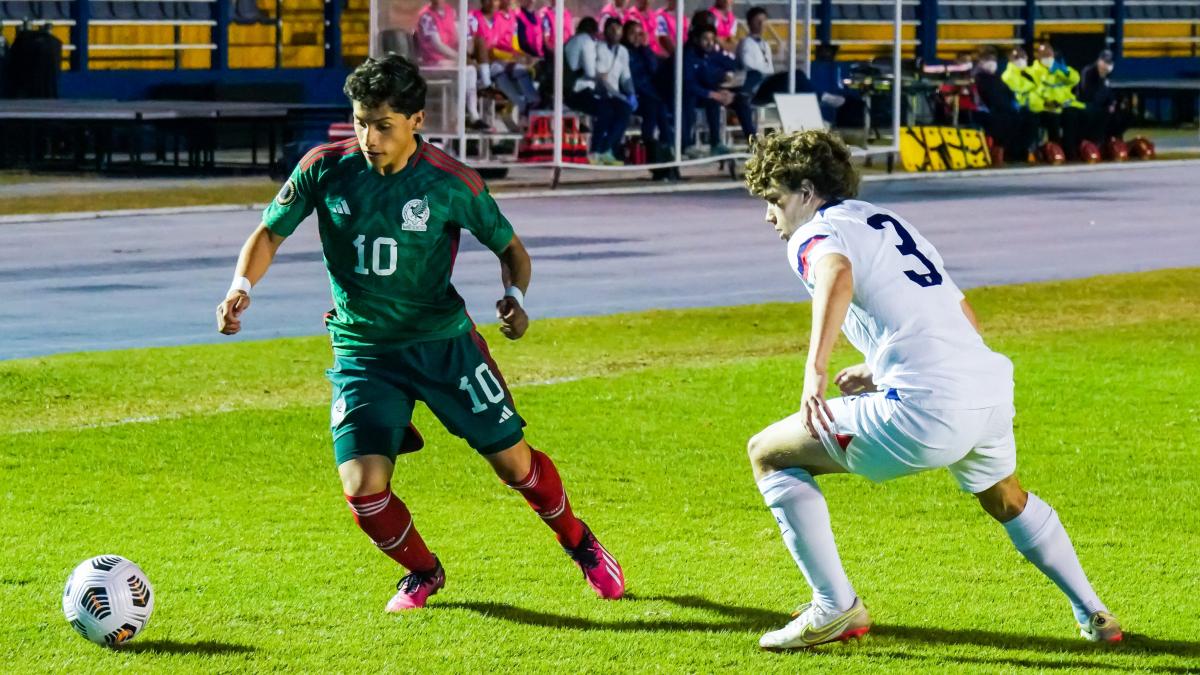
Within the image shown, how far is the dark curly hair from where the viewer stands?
6016 mm

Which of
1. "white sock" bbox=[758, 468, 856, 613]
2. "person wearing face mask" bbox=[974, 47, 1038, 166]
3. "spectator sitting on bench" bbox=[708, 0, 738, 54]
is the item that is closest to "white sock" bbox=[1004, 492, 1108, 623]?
"white sock" bbox=[758, 468, 856, 613]

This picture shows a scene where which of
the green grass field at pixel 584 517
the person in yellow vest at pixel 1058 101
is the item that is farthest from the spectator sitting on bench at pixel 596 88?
the green grass field at pixel 584 517

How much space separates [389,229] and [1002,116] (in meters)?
25.6

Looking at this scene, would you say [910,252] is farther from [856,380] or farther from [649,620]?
[649,620]

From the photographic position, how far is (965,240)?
777 inches

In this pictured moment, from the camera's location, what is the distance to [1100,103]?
31797 millimetres

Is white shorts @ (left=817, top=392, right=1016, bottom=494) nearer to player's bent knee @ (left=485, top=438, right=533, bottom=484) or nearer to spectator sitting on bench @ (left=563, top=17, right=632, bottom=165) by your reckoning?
player's bent knee @ (left=485, top=438, right=533, bottom=484)

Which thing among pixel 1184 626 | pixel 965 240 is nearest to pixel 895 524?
pixel 1184 626

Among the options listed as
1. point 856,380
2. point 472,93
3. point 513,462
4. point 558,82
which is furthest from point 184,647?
point 472,93

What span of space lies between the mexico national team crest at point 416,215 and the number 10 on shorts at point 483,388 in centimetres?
51

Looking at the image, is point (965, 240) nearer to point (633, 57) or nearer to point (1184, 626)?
point (633, 57)

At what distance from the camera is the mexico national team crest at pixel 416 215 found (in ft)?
20.2

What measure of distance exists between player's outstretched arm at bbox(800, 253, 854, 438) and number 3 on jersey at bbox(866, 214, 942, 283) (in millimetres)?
216

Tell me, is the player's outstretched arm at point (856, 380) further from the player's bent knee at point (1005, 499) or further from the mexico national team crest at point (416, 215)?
the mexico national team crest at point (416, 215)
